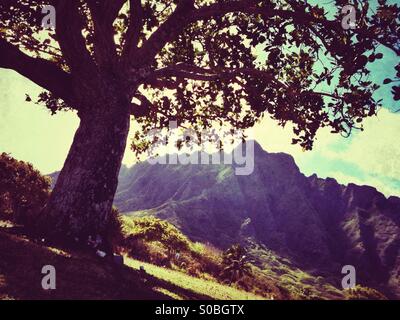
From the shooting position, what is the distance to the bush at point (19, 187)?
16656mm

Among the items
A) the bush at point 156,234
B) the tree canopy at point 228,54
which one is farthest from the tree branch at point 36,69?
the bush at point 156,234

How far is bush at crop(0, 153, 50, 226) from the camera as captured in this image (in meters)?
16.7

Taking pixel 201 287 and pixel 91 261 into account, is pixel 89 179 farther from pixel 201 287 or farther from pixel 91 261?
pixel 201 287

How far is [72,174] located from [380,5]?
401 inches

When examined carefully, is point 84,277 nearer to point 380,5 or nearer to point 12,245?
point 12,245

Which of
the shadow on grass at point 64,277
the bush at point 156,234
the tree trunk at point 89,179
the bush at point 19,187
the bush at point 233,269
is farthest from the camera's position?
the bush at point 156,234

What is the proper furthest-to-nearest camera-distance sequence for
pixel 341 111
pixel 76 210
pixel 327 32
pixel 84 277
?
1. pixel 341 111
2. pixel 327 32
3. pixel 76 210
4. pixel 84 277

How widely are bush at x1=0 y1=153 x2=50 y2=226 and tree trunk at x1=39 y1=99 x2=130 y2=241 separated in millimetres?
5968

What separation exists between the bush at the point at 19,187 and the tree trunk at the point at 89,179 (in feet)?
19.6

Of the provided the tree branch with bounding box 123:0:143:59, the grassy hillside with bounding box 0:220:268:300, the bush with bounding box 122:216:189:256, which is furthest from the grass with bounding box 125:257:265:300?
the tree branch with bounding box 123:0:143:59

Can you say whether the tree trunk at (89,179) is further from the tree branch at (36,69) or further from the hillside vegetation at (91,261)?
the tree branch at (36,69)

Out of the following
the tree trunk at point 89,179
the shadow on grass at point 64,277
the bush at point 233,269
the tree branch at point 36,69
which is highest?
the tree branch at point 36,69

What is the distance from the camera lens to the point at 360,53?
10430mm

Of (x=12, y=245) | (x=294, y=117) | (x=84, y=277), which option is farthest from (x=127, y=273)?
(x=294, y=117)
